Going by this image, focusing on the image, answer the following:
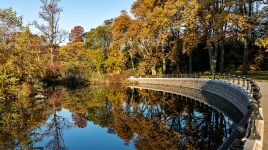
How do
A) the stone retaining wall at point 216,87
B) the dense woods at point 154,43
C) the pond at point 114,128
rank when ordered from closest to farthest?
the pond at point 114,128
the stone retaining wall at point 216,87
the dense woods at point 154,43

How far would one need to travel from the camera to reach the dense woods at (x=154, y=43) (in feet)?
57.9

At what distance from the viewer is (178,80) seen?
2845 centimetres

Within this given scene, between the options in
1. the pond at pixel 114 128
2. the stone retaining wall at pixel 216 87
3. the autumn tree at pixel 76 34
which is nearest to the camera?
the pond at pixel 114 128

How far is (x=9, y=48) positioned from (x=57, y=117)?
999cm

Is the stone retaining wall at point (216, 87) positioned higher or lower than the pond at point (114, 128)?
higher

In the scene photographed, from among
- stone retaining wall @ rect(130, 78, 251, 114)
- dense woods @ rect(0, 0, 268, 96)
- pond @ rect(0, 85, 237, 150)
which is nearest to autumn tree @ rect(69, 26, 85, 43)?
dense woods @ rect(0, 0, 268, 96)

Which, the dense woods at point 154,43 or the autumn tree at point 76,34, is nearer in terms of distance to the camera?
the dense woods at point 154,43

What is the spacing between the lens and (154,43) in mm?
32344

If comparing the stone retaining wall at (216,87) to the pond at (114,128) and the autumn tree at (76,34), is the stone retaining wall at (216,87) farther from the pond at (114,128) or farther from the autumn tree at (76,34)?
the autumn tree at (76,34)

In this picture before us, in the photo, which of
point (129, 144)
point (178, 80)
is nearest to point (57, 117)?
point (129, 144)

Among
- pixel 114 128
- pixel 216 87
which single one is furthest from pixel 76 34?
pixel 114 128

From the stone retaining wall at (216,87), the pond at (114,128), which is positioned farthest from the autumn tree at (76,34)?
the pond at (114,128)

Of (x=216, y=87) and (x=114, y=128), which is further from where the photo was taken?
(x=216, y=87)

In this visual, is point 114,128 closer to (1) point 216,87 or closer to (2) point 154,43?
(1) point 216,87
